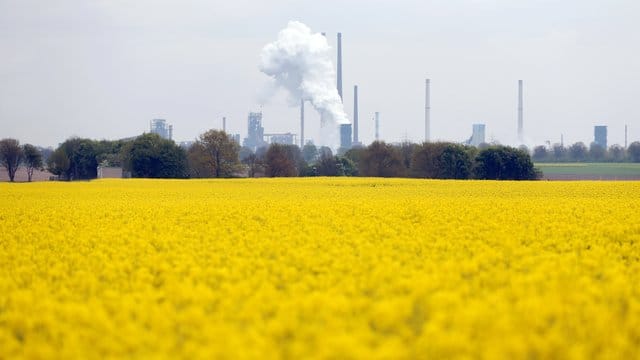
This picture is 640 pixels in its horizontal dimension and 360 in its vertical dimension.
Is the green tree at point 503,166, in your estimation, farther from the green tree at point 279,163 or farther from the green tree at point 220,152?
the green tree at point 220,152

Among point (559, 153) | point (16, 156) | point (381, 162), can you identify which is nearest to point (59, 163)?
point (16, 156)

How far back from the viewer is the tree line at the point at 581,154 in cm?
18325

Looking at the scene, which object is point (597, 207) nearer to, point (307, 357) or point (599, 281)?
point (599, 281)

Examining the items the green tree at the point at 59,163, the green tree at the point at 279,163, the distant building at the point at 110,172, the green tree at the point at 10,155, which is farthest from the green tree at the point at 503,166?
the green tree at the point at 10,155

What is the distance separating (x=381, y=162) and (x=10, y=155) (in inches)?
2259

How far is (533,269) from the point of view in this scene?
11.2 m

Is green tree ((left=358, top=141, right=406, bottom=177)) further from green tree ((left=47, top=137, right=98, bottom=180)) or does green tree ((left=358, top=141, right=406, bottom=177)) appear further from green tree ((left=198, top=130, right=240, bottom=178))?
green tree ((left=47, top=137, right=98, bottom=180))

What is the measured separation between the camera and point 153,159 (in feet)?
313

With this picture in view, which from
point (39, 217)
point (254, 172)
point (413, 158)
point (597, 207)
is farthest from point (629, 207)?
point (254, 172)

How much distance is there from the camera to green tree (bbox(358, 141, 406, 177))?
107 meters

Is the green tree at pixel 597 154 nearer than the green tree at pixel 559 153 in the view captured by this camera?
Yes

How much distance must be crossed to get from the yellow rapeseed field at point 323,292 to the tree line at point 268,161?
261 ft

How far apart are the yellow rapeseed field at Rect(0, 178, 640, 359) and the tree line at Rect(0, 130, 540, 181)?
7966 cm

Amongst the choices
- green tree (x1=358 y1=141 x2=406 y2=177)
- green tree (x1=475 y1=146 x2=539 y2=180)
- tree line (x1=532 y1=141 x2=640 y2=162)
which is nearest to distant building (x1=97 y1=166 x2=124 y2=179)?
green tree (x1=358 y1=141 x2=406 y2=177)
